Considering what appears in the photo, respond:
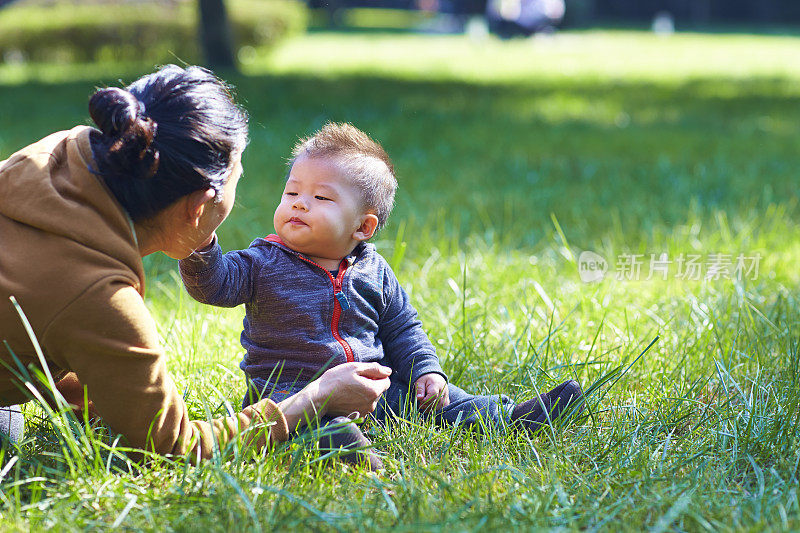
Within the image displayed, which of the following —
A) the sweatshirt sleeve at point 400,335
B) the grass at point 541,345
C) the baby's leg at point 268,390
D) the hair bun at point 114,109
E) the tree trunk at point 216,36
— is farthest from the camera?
the tree trunk at point 216,36

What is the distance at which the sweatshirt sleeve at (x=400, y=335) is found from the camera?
94.4 inches

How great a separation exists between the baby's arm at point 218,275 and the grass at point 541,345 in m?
0.24

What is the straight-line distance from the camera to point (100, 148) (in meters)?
1.78


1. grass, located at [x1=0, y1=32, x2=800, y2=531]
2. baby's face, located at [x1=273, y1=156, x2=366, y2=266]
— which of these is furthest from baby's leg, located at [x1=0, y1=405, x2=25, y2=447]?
baby's face, located at [x1=273, y1=156, x2=366, y2=266]

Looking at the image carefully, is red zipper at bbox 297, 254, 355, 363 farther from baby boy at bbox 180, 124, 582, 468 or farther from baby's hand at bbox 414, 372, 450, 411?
baby's hand at bbox 414, 372, 450, 411

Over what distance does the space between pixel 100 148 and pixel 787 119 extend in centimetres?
799

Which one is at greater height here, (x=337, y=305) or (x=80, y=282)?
(x=80, y=282)

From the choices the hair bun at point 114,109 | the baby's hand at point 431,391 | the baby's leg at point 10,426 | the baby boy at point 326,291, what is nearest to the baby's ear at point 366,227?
the baby boy at point 326,291

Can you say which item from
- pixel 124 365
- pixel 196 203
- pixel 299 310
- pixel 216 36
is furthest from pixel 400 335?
pixel 216 36

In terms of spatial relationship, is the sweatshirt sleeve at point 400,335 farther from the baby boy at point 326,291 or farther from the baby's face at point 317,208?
the baby's face at point 317,208

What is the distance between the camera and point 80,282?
5.66 ft

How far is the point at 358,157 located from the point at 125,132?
0.71m

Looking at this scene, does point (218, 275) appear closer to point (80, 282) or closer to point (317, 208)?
point (317, 208)

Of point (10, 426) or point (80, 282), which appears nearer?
point (80, 282)
